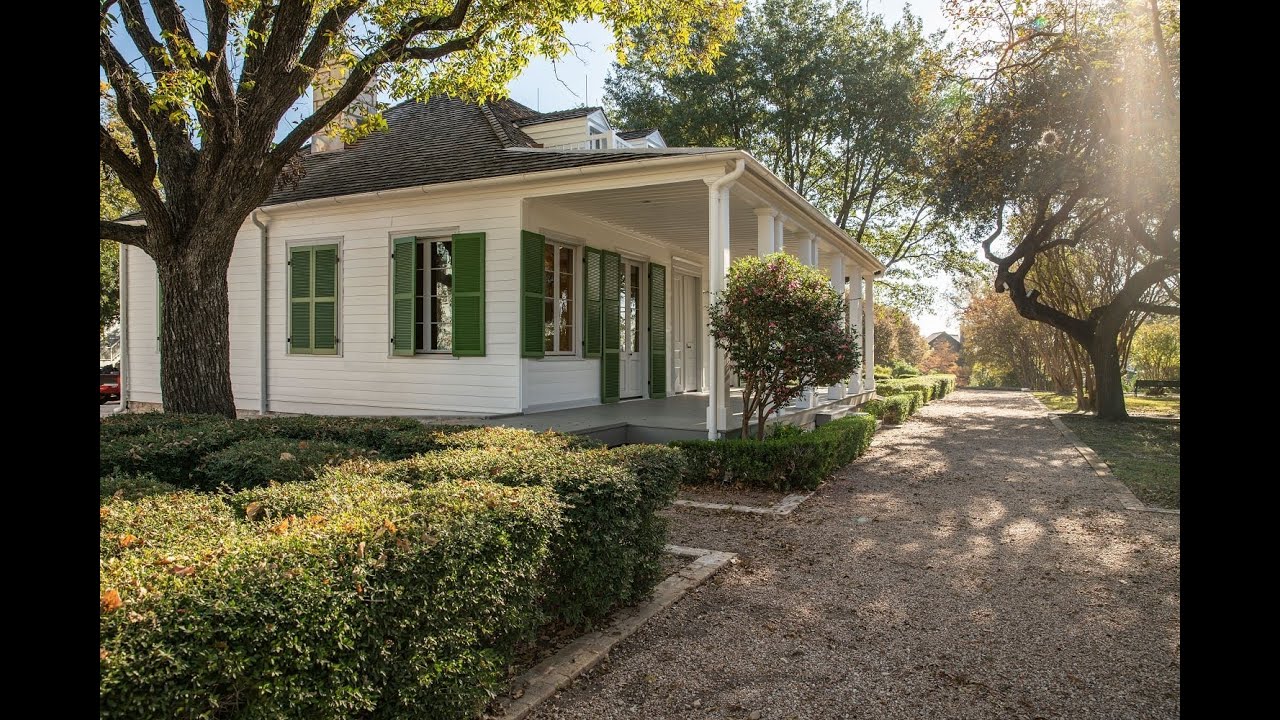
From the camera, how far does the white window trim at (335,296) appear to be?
34.3ft

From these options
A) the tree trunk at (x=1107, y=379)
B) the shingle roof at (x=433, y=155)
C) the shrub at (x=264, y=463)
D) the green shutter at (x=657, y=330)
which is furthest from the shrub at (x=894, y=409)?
the shrub at (x=264, y=463)

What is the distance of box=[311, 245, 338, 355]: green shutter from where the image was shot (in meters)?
10.5

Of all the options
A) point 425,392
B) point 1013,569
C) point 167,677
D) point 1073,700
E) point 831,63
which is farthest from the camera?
point 831,63

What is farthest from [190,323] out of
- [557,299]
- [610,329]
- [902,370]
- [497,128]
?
[902,370]

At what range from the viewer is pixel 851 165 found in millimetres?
23250

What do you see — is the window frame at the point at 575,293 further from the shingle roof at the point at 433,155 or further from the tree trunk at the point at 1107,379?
the tree trunk at the point at 1107,379

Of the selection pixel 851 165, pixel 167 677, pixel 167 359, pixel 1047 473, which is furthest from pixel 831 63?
pixel 167 677

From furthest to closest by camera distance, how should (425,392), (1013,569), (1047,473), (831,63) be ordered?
(831,63) → (425,392) → (1047,473) → (1013,569)

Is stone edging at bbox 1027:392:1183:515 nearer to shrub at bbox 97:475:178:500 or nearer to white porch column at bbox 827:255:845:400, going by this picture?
white porch column at bbox 827:255:845:400

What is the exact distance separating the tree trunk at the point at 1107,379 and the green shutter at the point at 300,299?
1558 centimetres

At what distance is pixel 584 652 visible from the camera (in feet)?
11.1

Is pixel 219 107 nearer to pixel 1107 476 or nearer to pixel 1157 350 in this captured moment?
pixel 1107 476
